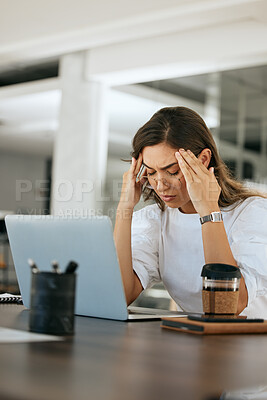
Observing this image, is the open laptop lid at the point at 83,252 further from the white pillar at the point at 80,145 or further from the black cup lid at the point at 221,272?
the white pillar at the point at 80,145

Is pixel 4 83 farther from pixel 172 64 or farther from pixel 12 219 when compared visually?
Answer: pixel 12 219

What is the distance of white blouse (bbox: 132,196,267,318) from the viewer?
75.4 inches

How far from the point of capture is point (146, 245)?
2.21 meters

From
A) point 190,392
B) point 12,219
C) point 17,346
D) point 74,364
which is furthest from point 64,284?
point 12,219

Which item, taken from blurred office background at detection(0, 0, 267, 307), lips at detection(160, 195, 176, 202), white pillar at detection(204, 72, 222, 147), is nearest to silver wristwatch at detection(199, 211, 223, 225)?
lips at detection(160, 195, 176, 202)

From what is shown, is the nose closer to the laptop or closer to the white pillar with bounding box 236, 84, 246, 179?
the laptop

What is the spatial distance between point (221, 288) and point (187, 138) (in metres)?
0.79

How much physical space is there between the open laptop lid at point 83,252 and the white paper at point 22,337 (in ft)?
1.11

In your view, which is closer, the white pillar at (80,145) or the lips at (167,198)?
the lips at (167,198)

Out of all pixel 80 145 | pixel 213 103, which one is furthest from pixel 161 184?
pixel 80 145

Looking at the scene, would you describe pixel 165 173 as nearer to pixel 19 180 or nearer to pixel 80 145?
pixel 80 145

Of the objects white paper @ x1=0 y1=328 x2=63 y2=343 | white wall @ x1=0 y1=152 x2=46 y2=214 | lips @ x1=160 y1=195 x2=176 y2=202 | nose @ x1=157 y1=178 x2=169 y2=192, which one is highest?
white wall @ x1=0 y1=152 x2=46 y2=214

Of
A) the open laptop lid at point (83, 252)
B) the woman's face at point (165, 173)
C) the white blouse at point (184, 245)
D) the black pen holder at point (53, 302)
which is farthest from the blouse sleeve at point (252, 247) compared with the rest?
the black pen holder at point (53, 302)

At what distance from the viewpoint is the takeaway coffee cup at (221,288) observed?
149 centimetres
